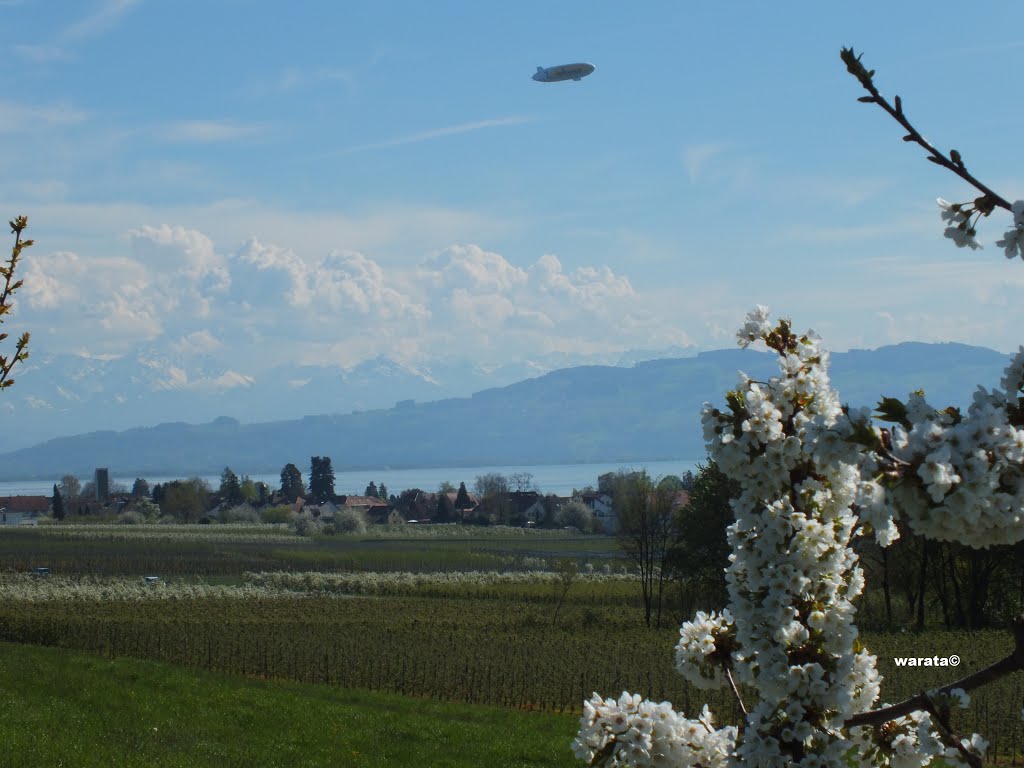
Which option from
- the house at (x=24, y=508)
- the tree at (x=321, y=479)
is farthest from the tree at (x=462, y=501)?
the house at (x=24, y=508)

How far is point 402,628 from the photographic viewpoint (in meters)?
44.3

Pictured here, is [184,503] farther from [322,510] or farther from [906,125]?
[906,125]

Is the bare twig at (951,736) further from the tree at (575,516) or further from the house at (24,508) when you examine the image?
the house at (24,508)

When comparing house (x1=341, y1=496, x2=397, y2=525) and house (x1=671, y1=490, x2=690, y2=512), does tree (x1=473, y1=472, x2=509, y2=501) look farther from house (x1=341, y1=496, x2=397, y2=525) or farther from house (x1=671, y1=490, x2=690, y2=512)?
house (x1=671, y1=490, x2=690, y2=512)

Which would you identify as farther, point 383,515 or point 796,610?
point 383,515

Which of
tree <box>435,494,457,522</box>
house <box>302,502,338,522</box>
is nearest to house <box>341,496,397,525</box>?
house <box>302,502,338,522</box>

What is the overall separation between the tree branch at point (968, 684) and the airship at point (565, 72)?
105179 millimetres

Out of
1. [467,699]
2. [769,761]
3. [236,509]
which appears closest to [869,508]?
[769,761]

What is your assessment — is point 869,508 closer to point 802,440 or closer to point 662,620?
point 802,440

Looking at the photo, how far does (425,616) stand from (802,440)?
4768 cm

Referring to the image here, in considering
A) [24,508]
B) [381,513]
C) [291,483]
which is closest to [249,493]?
[291,483]

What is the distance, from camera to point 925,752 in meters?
4.35

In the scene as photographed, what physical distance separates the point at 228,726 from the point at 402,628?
23.8 metres

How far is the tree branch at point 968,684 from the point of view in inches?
142
